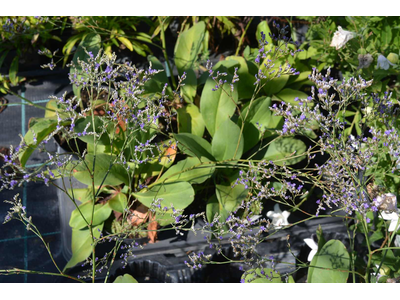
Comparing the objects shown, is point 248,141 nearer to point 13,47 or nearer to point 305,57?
point 305,57

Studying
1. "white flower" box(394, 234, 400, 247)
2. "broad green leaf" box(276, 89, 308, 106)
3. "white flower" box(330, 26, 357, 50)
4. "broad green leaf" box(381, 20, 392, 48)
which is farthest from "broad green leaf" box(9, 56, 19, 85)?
"white flower" box(394, 234, 400, 247)

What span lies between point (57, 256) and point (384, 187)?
5.41 ft

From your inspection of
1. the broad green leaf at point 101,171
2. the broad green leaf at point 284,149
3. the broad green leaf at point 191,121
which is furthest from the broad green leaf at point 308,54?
the broad green leaf at point 101,171

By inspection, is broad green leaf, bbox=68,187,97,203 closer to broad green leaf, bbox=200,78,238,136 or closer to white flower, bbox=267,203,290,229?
broad green leaf, bbox=200,78,238,136

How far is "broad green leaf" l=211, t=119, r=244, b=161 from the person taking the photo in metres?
1.74

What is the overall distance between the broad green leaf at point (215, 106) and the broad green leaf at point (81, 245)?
717 millimetres

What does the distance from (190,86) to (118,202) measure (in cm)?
70

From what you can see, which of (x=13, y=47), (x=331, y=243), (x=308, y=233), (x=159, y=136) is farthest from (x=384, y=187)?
(x=13, y=47)

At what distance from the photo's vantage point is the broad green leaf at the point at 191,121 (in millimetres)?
1977

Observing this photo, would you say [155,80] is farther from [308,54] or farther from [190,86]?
[308,54]

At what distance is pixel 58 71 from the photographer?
2639 millimetres

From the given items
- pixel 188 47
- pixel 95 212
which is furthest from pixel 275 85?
pixel 95 212

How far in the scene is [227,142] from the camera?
1.80 m

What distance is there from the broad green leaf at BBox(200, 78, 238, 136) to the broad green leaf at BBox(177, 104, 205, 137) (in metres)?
0.07
